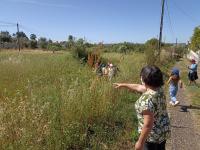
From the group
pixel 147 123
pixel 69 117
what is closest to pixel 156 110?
pixel 147 123

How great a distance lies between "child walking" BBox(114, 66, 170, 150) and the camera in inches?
163

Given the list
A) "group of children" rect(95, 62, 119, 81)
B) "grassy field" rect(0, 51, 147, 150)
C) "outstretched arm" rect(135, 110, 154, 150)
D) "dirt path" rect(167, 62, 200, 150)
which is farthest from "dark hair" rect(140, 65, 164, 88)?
"group of children" rect(95, 62, 119, 81)

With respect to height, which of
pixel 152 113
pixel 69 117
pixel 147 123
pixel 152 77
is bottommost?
pixel 69 117

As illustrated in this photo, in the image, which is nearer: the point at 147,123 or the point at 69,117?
the point at 147,123

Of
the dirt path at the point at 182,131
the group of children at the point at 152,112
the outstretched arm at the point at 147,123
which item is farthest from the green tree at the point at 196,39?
the outstretched arm at the point at 147,123

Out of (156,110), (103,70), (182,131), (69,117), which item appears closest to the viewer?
(156,110)

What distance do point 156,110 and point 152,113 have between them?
0.33 ft

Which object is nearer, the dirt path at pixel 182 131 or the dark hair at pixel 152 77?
the dark hair at pixel 152 77

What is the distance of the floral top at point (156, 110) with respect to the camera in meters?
4.19

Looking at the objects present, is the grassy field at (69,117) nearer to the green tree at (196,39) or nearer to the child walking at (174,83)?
the child walking at (174,83)

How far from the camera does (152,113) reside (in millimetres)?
4152

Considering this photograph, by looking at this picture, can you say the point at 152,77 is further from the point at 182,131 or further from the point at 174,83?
the point at 174,83

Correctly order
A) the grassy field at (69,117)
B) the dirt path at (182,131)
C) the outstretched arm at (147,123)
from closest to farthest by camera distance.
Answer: the outstretched arm at (147,123)
the grassy field at (69,117)
the dirt path at (182,131)

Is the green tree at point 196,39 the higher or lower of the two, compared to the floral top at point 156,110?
higher
